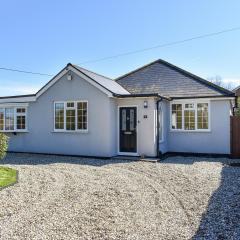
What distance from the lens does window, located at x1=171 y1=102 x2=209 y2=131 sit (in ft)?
52.8

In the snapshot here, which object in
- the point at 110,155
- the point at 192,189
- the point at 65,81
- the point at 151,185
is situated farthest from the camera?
the point at 65,81

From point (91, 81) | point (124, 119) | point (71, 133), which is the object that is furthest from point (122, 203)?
point (71, 133)

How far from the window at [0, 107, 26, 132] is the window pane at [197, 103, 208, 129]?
32.8 ft

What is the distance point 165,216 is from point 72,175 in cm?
511

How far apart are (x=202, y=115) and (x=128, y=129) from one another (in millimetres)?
4123

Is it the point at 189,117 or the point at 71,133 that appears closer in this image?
the point at 71,133

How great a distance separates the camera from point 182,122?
16.7 metres

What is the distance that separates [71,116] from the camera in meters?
15.9

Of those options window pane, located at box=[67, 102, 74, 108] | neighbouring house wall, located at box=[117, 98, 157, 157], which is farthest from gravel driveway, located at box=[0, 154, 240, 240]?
window pane, located at box=[67, 102, 74, 108]

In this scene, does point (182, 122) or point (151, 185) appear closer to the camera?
point (151, 185)

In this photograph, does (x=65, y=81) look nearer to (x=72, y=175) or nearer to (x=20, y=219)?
(x=72, y=175)

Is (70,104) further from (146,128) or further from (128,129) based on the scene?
(146,128)

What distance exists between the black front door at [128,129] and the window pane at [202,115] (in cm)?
362

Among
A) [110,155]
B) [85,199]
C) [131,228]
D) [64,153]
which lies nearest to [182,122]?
[110,155]
